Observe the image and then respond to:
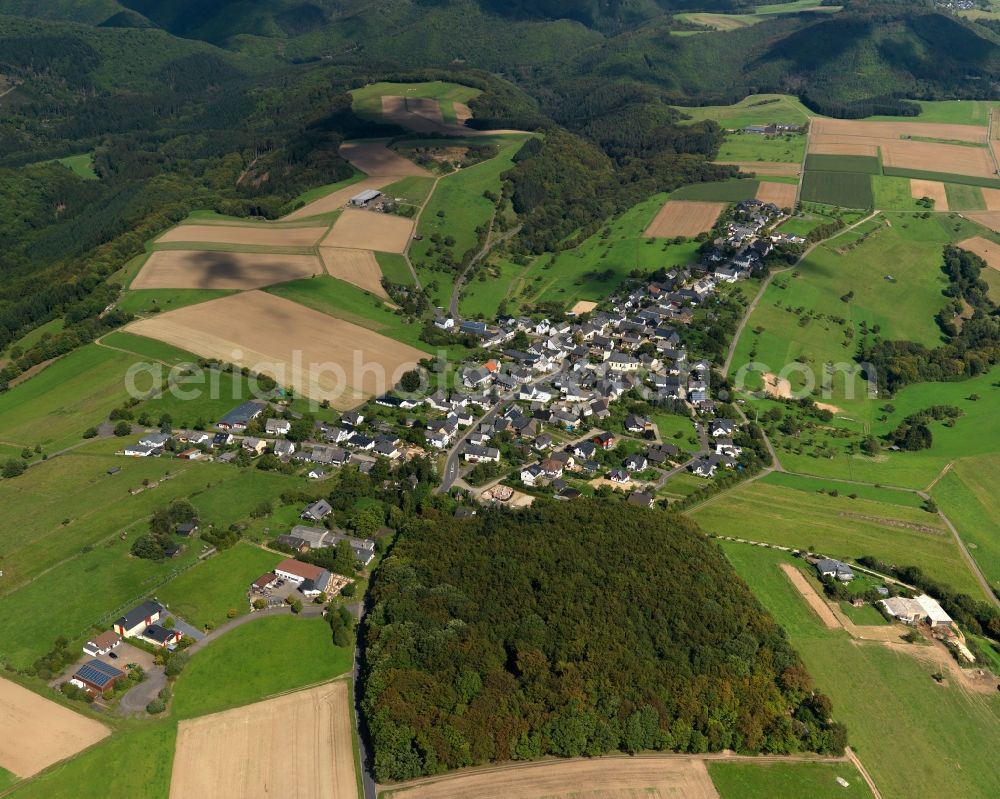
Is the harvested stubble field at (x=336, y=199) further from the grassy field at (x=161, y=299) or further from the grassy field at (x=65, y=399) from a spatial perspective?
the grassy field at (x=65, y=399)

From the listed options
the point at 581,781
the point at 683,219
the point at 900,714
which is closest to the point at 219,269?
the point at 683,219

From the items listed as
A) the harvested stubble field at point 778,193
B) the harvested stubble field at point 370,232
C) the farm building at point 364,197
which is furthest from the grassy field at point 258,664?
the harvested stubble field at point 778,193

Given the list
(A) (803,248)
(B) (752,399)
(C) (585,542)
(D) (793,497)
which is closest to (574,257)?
(A) (803,248)

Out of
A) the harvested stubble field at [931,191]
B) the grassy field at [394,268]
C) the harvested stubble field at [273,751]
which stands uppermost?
the harvested stubble field at [273,751]

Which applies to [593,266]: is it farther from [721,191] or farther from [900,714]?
[900,714]

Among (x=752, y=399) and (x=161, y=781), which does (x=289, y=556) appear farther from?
(x=752, y=399)

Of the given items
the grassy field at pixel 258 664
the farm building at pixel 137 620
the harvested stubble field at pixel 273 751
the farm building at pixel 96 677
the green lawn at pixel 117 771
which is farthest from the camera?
the farm building at pixel 137 620
